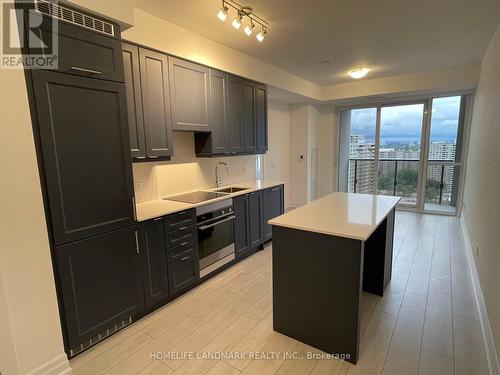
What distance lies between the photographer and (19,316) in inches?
61.4

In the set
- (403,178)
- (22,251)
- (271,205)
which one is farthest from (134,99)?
(403,178)

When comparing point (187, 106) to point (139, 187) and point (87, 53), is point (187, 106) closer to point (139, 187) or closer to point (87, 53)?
point (139, 187)

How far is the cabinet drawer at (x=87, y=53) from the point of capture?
166 centimetres

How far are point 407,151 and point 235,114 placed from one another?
13.5 feet

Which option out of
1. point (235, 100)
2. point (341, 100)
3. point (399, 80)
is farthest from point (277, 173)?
point (399, 80)

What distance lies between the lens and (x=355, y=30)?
2.84 metres

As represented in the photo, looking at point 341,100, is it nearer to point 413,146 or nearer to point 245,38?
point 413,146

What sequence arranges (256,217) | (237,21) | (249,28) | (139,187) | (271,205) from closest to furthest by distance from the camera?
(237,21), (249,28), (139,187), (256,217), (271,205)

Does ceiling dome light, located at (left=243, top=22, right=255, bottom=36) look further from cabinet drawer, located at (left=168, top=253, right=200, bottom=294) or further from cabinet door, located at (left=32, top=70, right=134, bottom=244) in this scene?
cabinet drawer, located at (left=168, top=253, right=200, bottom=294)

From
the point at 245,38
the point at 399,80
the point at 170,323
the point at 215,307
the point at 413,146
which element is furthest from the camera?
the point at 413,146

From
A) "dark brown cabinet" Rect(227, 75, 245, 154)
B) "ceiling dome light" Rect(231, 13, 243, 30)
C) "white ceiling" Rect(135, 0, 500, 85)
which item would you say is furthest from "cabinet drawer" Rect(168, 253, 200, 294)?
"white ceiling" Rect(135, 0, 500, 85)

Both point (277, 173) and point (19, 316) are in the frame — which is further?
point (277, 173)

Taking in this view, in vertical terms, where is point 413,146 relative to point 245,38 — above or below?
below

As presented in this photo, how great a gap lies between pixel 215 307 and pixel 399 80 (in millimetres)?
4924
